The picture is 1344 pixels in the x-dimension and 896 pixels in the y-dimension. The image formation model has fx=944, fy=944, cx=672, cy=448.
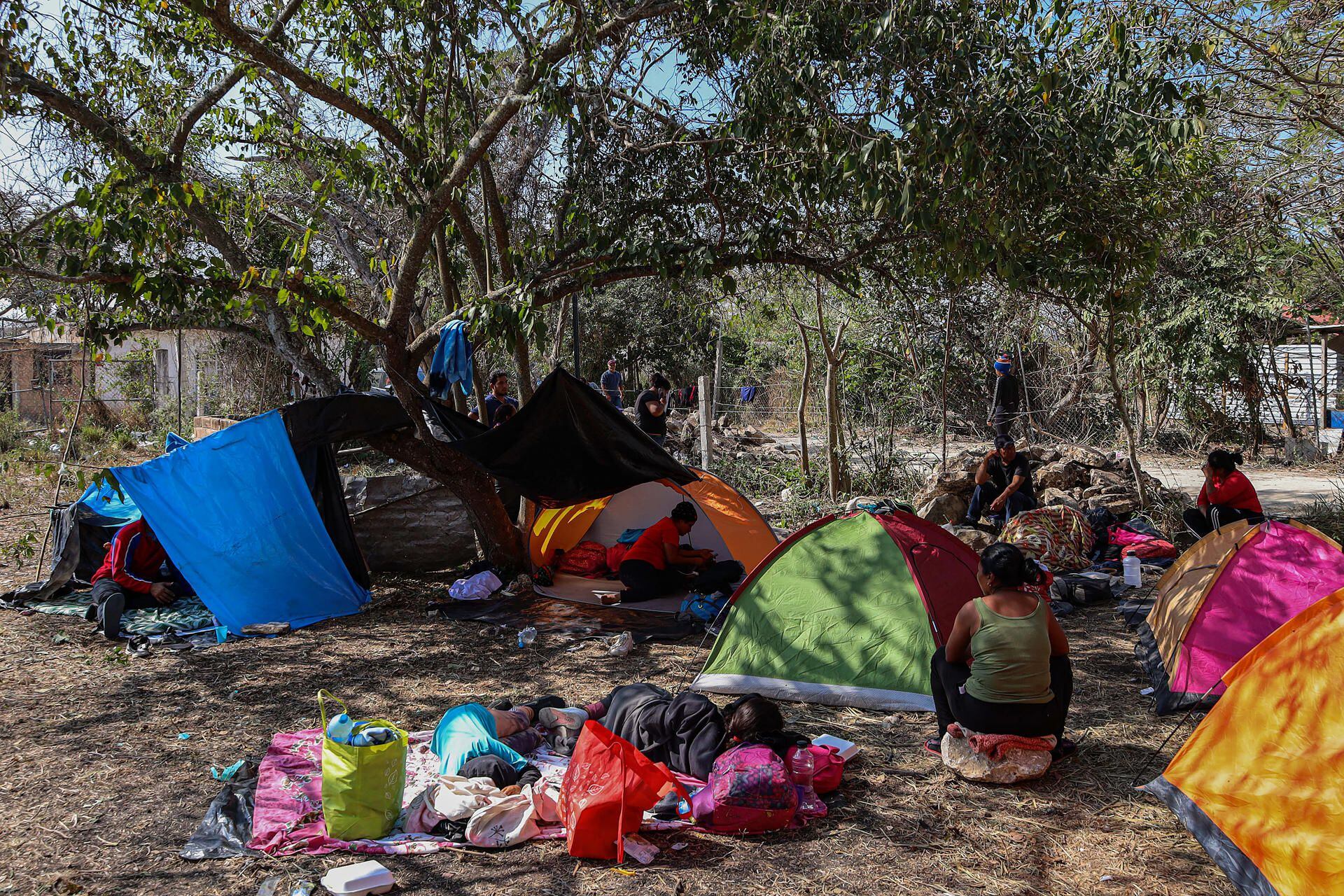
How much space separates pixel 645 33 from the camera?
6789 mm

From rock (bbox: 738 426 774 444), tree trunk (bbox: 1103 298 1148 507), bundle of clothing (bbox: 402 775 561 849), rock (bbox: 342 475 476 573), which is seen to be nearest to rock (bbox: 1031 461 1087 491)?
tree trunk (bbox: 1103 298 1148 507)

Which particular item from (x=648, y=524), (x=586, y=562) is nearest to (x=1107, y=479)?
(x=648, y=524)

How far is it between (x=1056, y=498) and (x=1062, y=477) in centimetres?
89

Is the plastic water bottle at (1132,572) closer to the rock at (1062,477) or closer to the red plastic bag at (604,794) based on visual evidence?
the rock at (1062,477)

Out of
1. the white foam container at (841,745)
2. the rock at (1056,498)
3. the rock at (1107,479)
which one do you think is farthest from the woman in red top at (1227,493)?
the white foam container at (841,745)

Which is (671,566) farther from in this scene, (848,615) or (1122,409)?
(1122,409)

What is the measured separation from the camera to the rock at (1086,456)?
10.3 m

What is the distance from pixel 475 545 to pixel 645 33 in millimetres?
4263

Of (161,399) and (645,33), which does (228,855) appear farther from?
(161,399)

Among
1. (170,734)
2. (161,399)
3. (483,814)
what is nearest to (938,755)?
(483,814)

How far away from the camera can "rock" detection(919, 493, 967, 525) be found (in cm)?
935

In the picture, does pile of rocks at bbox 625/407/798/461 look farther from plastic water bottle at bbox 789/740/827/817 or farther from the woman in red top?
plastic water bottle at bbox 789/740/827/817

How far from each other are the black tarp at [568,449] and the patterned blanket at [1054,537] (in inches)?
110

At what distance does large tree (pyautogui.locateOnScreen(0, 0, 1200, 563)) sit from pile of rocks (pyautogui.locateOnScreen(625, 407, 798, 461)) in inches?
204
